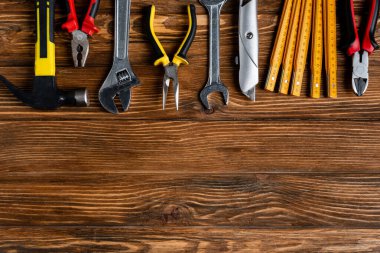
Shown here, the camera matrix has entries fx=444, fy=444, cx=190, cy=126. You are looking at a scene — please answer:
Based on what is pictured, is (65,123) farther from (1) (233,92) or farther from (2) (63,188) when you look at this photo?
(1) (233,92)

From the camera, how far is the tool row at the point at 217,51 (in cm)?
118

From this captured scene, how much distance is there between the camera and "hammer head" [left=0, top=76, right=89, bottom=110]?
3.85ft

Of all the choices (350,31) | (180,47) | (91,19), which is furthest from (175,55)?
(350,31)

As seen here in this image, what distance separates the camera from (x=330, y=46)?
1188 millimetres

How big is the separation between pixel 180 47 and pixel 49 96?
1.22 feet

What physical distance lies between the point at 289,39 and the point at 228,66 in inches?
7.0

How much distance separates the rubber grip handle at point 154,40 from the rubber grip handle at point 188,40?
0.10 ft

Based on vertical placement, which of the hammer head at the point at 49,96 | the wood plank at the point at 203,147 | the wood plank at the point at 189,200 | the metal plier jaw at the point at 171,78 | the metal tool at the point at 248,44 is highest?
the metal tool at the point at 248,44

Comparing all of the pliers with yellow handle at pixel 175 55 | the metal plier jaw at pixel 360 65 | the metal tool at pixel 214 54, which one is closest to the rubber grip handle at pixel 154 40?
the pliers with yellow handle at pixel 175 55

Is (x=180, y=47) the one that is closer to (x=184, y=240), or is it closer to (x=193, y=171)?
(x=193, y=171)

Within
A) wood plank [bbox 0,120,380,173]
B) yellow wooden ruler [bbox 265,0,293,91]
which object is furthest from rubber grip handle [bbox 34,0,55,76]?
yellow wooden ruler [bbox 265,0,293,91]

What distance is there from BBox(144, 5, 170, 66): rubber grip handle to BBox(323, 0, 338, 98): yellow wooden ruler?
43 centimetres

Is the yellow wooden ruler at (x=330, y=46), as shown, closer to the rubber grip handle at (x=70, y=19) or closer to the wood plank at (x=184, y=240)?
the wood plank at (x=184, y=240)

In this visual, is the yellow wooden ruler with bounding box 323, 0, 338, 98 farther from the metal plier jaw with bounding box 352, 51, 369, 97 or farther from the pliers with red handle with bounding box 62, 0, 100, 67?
the pliers with red handle with bounding box 62, 0, 100, 67
